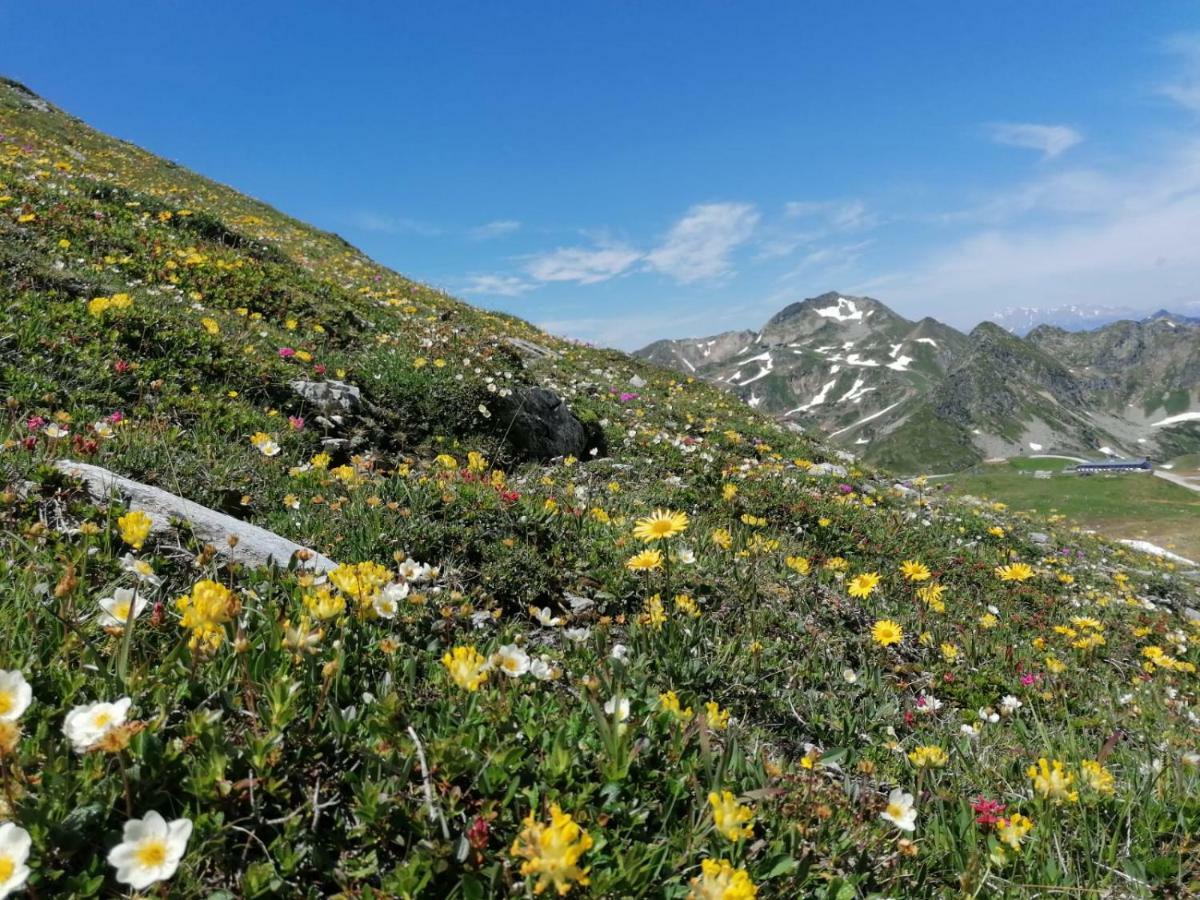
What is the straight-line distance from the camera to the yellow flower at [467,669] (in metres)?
2.33

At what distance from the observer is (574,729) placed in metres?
2.37

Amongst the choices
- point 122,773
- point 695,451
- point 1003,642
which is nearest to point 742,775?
point 122,773

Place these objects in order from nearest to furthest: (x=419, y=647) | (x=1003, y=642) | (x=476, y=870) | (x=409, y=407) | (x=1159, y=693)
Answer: (x=476, y=870)
(x=419, y=647)
(x=1159, y=693)
(x=1003, y=642)
(x=409, y=407)

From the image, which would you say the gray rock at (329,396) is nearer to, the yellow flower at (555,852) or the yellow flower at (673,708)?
the yellow flower at (673,708)

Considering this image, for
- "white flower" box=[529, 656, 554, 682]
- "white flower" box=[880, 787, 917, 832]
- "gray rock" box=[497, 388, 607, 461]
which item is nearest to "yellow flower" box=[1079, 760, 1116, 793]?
"white flower" box=[880, 787, 917, 832]

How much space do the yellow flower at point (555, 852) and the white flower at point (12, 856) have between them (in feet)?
3.52

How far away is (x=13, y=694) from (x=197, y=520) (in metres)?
2.19

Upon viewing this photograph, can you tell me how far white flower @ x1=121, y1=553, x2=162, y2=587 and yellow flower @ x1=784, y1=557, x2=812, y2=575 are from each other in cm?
467

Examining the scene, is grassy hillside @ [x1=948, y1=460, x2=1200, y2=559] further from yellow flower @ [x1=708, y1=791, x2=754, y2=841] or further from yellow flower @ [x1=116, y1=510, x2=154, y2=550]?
yellow flower @ [x1=116, y1=510, x2=154, y2=550]

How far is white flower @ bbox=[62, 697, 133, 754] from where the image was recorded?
5.57 feet

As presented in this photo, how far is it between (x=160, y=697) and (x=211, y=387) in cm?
569

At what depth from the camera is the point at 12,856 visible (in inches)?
56.5

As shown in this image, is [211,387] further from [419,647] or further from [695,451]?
[695,451]

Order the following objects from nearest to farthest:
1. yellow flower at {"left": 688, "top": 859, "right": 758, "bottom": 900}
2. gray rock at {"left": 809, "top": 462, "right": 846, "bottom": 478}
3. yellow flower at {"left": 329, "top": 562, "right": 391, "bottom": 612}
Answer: yellow flower at {"left": 688, "top": 859, "right": 758, "bottom": 900}, yellow flower at {"left": 329, "top": 562, "right": 391, "bottom": 612}, gray rock at {"left": 809, "top": 462, "right": 846, "bottom": 478}
